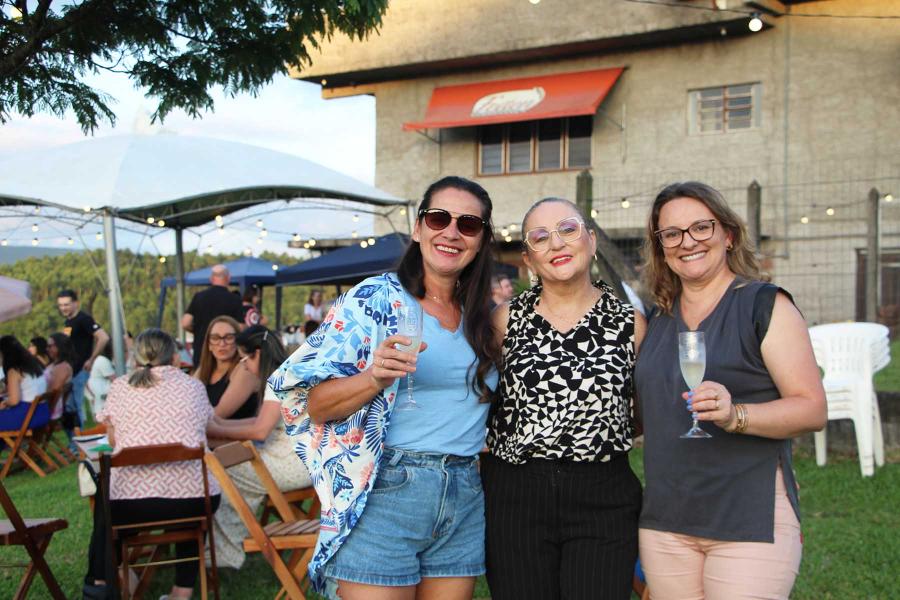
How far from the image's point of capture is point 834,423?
8.11 metres

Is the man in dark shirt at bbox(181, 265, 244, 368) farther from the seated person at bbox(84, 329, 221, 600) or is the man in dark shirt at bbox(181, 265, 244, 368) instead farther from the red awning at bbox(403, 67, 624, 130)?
the red awning at bbox(403, 67, 624, 130)

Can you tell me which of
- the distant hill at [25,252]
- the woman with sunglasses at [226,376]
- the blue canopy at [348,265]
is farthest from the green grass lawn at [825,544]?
the distant hill at [25,252]

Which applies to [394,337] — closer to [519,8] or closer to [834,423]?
[834,423]

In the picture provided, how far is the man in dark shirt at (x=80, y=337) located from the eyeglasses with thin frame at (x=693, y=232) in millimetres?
10908

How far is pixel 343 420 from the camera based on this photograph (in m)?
2.73

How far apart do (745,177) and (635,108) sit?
274 centimetres

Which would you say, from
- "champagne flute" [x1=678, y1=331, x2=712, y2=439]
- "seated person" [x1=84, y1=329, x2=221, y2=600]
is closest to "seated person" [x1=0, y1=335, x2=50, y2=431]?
"seated person" [x1=84, y1=329, x2=221, y2=600]

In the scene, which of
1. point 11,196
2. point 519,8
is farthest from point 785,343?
point 519,8

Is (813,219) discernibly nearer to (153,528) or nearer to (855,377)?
(855,377)

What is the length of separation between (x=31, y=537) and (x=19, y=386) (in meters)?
5.72

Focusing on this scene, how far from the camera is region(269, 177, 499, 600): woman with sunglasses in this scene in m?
2.70

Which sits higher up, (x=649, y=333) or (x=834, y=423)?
(x=649, y=333)

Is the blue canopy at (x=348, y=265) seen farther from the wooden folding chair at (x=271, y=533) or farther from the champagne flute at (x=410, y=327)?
the champagne flute at (x=410, y=327)

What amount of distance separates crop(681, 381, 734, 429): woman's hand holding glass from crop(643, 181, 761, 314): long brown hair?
1.74 ft
